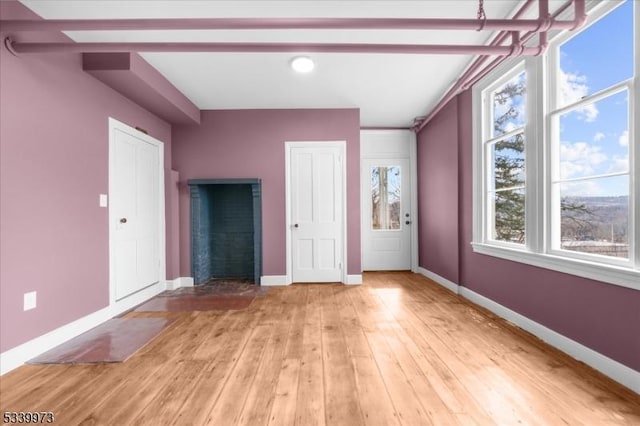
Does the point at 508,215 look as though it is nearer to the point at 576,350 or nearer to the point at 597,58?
the point at 576,350

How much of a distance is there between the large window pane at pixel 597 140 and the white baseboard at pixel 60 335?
450 centimetres

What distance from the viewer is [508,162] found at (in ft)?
10.1

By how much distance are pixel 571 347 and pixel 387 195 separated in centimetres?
366

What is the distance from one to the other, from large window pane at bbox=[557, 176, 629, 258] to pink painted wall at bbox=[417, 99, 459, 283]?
1635mm

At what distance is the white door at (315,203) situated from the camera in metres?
4.57

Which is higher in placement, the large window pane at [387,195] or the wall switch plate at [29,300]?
the large window pane at [387,195]

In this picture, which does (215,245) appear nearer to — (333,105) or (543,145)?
(333,105)

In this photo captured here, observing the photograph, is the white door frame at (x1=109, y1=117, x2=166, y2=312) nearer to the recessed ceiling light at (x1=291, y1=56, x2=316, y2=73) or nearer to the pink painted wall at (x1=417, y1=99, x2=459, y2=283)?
the recessed ceiling light at (x1=291, y1=56, x2=316, y2=73)

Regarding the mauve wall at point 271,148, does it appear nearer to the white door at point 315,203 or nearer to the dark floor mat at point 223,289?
the white door at point 315,203

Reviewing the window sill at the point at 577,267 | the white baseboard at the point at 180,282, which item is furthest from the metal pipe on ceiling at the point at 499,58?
the white baseboard at the point at 180,282

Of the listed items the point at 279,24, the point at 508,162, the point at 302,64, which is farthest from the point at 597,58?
the point at 302,64

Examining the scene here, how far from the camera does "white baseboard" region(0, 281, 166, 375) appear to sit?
212 cm

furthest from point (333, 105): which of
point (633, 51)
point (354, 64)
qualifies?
point (633, 51)

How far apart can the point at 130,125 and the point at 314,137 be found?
248 centimetres
